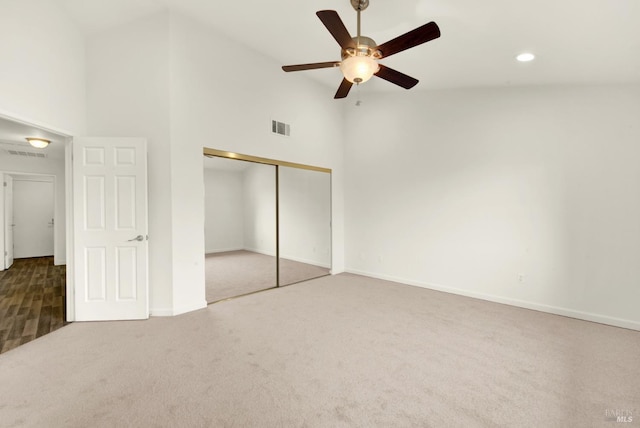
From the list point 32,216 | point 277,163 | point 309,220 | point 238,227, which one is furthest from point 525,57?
point 32,216

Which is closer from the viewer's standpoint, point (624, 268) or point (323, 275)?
point (624, 268)

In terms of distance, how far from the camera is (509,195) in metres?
3.98

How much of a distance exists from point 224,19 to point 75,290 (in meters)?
3.52

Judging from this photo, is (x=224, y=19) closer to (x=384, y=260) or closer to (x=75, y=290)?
(x=75, y=290)

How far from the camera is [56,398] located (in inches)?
78.4

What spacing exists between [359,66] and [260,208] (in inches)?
128

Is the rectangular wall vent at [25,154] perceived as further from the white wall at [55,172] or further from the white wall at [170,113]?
the white wall at [170,113]

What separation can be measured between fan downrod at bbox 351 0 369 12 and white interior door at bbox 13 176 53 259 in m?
9.00

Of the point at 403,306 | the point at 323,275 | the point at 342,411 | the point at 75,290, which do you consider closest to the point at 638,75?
the point at 403,306

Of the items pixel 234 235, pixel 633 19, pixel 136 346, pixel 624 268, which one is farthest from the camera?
pixel 234 235

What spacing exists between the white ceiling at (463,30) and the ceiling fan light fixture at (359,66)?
787 millimetres

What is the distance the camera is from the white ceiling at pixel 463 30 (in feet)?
7.91

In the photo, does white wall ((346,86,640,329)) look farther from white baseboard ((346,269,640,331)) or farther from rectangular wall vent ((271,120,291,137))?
rectangular wall vent ((271,120,291,137))

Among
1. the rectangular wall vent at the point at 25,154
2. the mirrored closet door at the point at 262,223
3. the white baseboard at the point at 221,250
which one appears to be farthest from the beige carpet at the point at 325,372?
the rectangular wall vent at the point at 25,154
